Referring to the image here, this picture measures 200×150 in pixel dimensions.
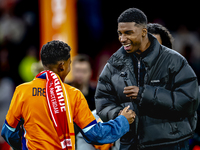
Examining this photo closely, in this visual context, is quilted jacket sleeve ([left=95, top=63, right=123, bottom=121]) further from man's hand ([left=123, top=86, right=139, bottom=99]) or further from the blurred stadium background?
the blurred stadium background

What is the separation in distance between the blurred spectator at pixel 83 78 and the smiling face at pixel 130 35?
5.79 ft

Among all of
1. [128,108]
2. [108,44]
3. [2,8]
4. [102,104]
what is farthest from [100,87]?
[2,8]

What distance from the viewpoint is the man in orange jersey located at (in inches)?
98.4

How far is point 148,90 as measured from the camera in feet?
8.53

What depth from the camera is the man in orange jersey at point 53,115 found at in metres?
2.50

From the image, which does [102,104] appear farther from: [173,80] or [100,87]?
[173,80]

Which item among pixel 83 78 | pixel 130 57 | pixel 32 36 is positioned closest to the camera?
pixel 130 57

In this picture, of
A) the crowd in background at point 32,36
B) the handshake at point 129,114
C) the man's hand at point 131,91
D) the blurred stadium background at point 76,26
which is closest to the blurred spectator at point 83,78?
the handshake at point 129,114

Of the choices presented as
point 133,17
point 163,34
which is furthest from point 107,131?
point 163,34

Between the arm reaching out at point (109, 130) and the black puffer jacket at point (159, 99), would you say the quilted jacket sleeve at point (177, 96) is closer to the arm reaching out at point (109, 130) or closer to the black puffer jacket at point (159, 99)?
the black puffer jacket at point (159, 99)

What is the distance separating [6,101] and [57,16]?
273cm

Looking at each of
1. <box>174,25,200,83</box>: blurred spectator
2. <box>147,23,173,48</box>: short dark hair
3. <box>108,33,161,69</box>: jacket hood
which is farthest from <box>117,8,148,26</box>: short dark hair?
<box>174,25,200,83</box>: blurred spectator

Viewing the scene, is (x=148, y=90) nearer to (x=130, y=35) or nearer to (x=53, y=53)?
(x=130, y=35)

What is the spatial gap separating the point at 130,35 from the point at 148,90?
20.8 inches
